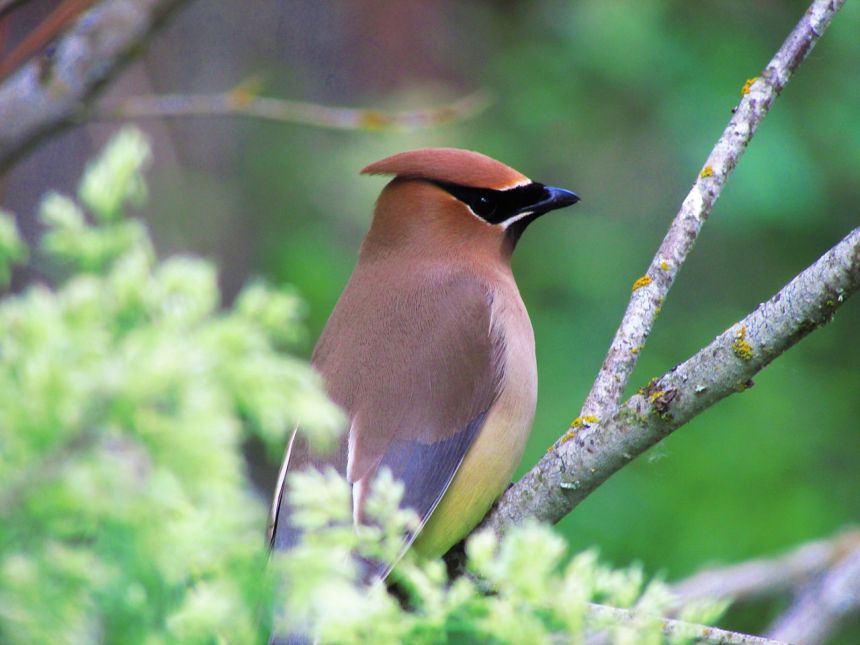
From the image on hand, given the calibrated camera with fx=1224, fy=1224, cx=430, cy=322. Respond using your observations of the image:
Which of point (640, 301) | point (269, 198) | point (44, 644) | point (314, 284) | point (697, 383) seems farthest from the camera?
A: point (269, 198)

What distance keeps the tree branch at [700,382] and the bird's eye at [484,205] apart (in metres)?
1.20

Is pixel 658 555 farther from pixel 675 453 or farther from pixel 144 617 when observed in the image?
pixel 144 617

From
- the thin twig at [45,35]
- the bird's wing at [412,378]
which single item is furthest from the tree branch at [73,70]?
the bird's wing at [412,378]

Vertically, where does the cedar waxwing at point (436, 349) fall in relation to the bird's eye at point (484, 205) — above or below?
below

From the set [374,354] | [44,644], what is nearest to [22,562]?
[44,644]

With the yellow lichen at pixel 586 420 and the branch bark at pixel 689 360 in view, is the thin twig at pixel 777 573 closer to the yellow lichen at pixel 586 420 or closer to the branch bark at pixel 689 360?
the branch bark at pixel 689 360

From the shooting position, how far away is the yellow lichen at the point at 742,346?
81.6 inches

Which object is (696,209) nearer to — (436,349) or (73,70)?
(436,349)

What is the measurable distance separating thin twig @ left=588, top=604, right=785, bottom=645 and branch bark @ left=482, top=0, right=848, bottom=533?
1.30 ft

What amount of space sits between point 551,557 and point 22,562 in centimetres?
53

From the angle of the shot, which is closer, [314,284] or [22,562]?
[22,562]

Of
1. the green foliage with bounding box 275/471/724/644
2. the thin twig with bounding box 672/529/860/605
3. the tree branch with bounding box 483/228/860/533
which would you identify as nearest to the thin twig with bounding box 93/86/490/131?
the tree branch with bounding box 483/228/860/533

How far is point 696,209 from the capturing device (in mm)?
2645

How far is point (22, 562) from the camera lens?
114 centimetres
